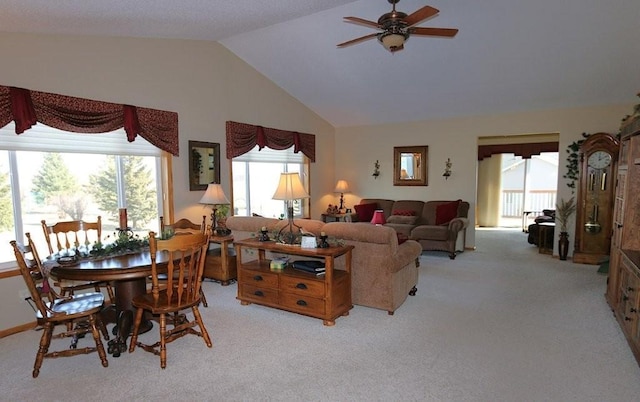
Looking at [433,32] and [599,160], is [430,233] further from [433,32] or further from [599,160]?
[433,32]

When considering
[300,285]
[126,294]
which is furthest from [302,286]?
[126,294]

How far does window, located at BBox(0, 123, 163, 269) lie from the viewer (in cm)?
365

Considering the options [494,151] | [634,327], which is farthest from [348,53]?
[494,151]

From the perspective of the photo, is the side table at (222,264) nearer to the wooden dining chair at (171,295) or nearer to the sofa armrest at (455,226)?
the wooden dining chair at (171,295)

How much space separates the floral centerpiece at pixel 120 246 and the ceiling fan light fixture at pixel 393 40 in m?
2.91

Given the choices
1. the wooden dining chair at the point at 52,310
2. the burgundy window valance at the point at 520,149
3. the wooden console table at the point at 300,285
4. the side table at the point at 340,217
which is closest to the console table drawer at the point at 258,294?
the wooden console table at the point at 300,285

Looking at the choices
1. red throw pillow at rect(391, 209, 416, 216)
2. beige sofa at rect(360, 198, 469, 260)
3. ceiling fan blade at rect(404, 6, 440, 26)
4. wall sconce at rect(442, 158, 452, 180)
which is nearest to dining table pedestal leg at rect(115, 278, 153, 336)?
ceiling fan blade at rect(404, 6, 440, 26)

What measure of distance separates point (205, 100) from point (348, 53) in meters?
2.15

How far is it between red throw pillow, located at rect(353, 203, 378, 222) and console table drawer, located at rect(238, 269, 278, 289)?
12.3 ft

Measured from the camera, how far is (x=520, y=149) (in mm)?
8758

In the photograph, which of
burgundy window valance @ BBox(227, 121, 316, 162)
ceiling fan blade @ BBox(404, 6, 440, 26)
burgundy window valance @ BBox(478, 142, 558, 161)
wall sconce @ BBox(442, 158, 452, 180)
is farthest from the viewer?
burgundy window valance @ BBox(478, 142, 558, 161)

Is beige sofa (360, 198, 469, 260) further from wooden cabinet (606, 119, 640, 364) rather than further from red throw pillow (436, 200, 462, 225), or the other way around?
wooden cabinet (606, 119, 640, 364)

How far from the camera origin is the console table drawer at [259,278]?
3.84 m

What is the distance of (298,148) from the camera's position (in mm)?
7012
